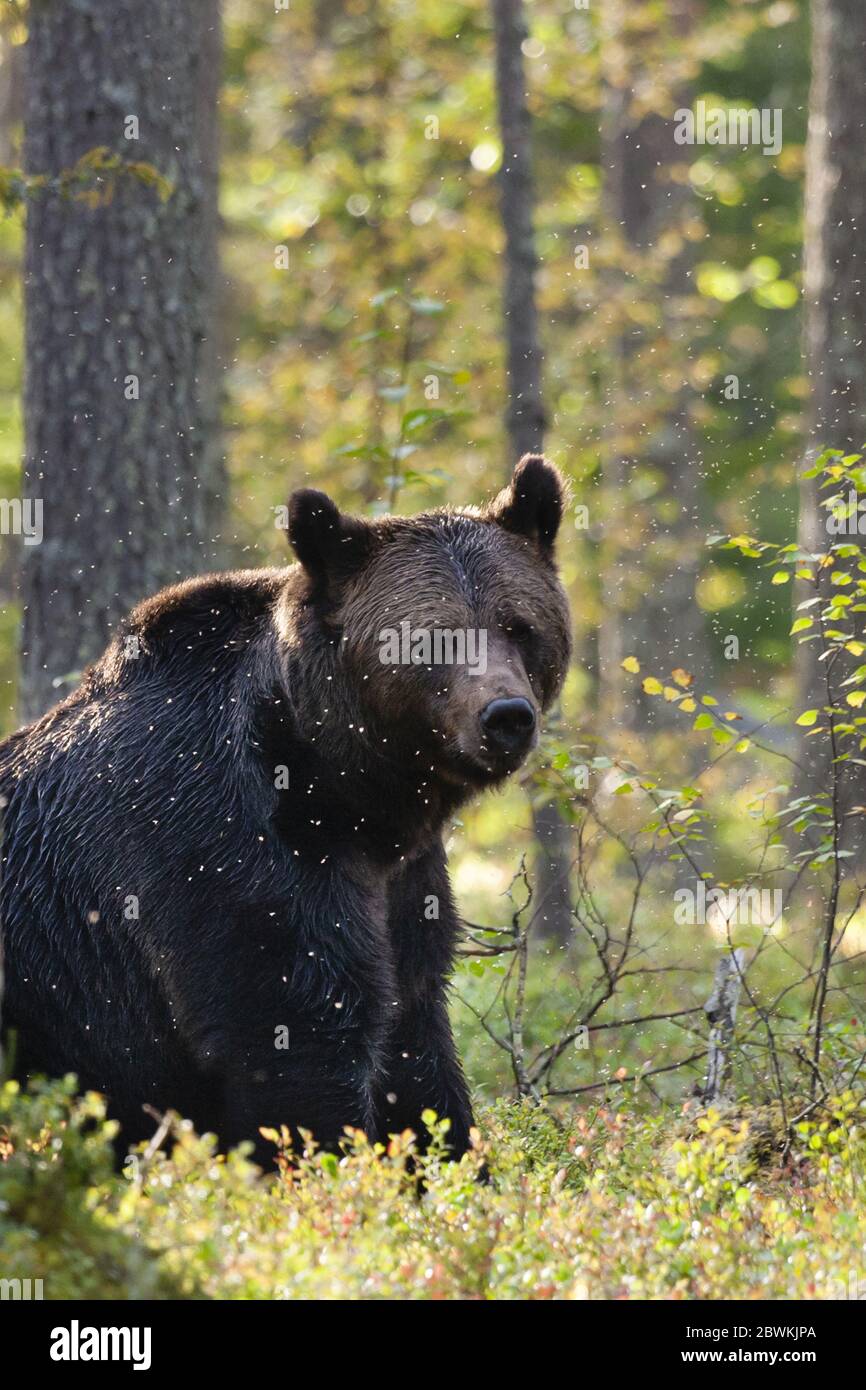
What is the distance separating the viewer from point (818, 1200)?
5.13 metres

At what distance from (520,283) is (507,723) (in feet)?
24.1

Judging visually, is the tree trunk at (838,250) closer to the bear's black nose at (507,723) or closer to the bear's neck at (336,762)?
the bear's neck at (336,762)

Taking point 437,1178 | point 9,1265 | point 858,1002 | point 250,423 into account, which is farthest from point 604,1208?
point 250,423

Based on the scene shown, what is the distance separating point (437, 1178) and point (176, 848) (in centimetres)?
165

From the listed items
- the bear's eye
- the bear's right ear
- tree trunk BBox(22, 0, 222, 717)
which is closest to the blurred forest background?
tree trunk BBox(22, 0, 222, 717)

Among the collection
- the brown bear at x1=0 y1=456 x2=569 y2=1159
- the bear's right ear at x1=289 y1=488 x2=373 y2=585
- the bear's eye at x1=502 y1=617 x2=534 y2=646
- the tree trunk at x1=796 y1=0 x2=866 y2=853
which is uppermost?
the tree trunk at x1=796 y1=0 x2=866 y2=853

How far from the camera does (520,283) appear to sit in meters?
12.5

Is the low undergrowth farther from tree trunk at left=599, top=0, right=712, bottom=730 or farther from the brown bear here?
tree trunk at left=599, top=0, right=712, bottom=730

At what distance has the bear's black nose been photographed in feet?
18.9

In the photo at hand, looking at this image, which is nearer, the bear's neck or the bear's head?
the bear's head

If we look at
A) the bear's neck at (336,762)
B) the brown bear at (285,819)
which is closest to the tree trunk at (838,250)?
the brown bear at (285,819)

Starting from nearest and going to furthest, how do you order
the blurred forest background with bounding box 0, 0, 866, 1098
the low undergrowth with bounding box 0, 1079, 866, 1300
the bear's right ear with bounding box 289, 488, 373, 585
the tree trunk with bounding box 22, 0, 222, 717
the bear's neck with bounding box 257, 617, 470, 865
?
1. the low undergrowth with bounding box 0, 1079, 866, 1300
2. the bear's neck with bounding box 257, 617, 470, 865
3. the bear's right ear with bounding box 289, 488, 373, 585
4. the blurred forest background with bounding box 0, 0, 866, 1098
5. the tree trunk with bounding box 22, 0, 222, 717

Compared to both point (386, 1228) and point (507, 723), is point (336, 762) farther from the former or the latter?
point (386, 1228)
